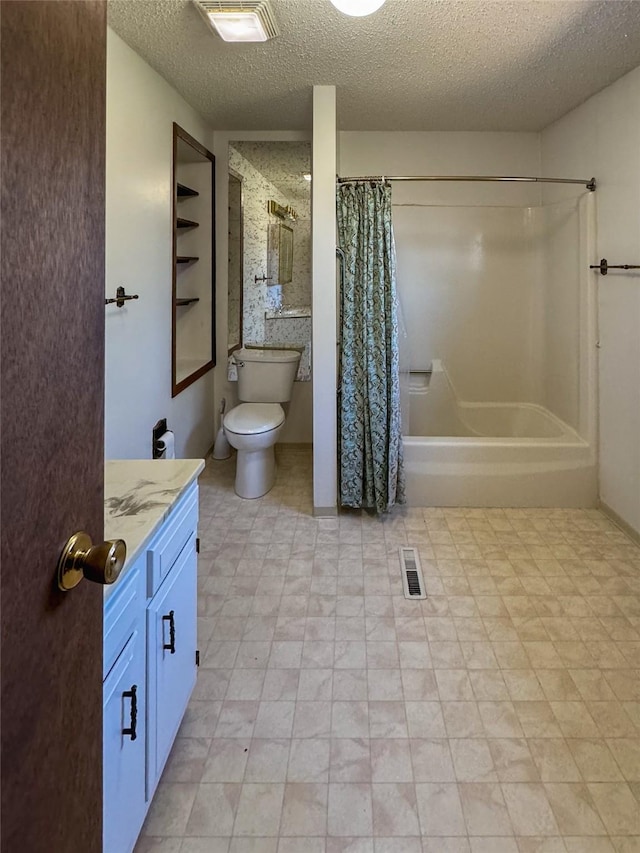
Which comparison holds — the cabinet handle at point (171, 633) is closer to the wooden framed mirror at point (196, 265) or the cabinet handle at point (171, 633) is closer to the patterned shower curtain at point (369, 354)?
the patterned shower curtain at point (369, 354)

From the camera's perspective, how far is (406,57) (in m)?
2.65

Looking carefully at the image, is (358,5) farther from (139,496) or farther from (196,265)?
(196,265)

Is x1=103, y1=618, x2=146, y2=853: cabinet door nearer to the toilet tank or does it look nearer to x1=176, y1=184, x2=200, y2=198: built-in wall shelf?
the toilet tank

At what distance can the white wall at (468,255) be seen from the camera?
394 cm

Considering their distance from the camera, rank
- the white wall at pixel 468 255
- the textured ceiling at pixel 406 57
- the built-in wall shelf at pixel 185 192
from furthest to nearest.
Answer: the white wall at pixel 468 255 < the built-in wall shelf at pixel 185 192 < the textured ceiling at pixel 406 57

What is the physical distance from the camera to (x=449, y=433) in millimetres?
4023

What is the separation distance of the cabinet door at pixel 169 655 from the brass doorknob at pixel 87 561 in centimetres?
60

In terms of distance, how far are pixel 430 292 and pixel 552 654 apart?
2.79 m

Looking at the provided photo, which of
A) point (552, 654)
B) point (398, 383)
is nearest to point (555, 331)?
point (398, 383)

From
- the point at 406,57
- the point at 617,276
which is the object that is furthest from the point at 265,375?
the point at 617,276

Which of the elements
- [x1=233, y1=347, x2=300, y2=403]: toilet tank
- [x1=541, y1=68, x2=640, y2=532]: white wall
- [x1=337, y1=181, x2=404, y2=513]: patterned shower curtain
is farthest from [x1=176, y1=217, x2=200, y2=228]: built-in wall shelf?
[x1=541, y1=68, x2=640, y2=532]: white wall

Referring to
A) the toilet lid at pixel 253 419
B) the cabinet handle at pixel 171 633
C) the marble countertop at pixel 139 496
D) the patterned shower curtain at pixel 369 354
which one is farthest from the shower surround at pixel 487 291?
the cabinet handle at pixel 171 633

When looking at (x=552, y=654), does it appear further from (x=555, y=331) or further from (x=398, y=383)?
(x=555, y=331)

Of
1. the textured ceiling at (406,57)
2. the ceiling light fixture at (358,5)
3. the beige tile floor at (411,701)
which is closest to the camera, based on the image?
the beige tile floor at (411,701)
